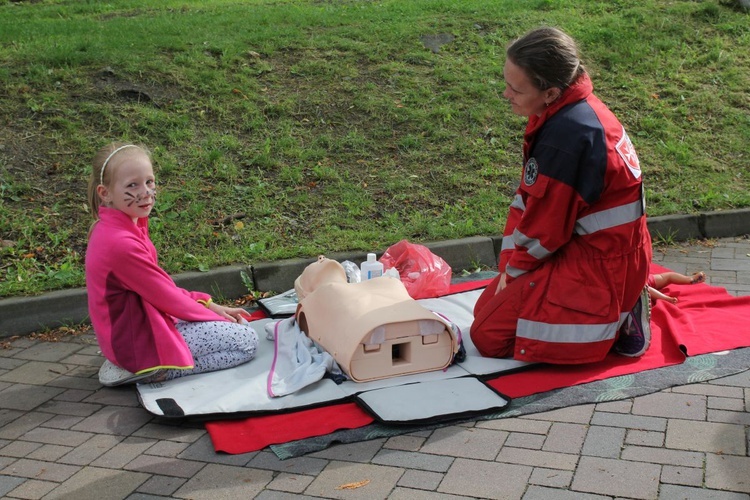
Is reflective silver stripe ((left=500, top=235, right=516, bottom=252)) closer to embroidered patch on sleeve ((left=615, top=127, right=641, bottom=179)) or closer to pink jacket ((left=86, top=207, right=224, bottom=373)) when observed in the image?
embroidered patch on sleeve ((left=615, top=127, right=641, bottom=179))

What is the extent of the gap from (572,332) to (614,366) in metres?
0.35

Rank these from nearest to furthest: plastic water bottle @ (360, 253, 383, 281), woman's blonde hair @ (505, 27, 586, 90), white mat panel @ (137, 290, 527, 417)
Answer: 1. white mat panel @ (137, 290, 527, 417)
2. woman's blonde hair @ (505, 27, 586, 90)
3. plastic water bottle @ (360, 253, 383, 281)

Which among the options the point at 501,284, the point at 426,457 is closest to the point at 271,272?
the point at 501,284

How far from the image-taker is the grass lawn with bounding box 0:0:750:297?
263 inches

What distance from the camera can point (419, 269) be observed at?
19.7 feet

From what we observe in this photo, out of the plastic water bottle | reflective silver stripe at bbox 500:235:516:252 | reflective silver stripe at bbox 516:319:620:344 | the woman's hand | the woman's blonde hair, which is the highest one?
the woman's blonde hair

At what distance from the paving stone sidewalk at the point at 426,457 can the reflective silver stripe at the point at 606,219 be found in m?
0.89

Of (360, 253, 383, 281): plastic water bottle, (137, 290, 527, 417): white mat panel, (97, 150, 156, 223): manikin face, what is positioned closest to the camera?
(137, 290, 527, 417): white mat panel

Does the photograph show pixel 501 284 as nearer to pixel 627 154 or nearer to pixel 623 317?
pixel 623 317

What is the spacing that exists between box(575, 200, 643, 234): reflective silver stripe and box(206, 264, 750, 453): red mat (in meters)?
0.78

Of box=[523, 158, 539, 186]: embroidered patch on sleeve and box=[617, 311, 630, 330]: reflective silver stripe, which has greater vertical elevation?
box=[523, 158, 539, 186]: embroidered patch on sleeve

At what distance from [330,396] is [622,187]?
185cm

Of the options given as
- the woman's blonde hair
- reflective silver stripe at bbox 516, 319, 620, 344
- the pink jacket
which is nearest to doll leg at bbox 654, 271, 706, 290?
reflective silver stripe at bbox 516, 319, 620, 344

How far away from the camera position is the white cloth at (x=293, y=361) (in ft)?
14.6
